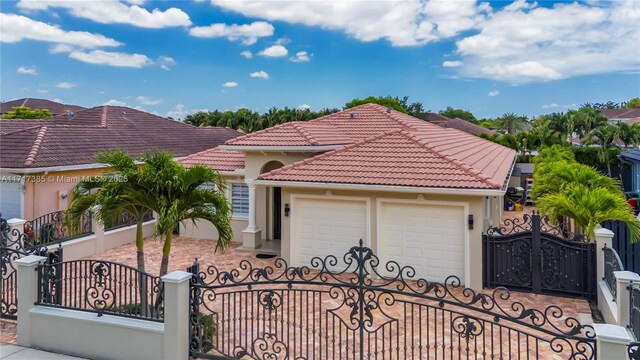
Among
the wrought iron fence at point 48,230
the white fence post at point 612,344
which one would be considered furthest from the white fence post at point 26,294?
the white fence post at point 612,344

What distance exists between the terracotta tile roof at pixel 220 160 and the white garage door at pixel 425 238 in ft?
23.3

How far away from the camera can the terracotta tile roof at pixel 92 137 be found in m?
15.9

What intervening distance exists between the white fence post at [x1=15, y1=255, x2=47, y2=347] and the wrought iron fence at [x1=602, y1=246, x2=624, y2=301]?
10.7m

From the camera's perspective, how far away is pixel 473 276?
35.8ft

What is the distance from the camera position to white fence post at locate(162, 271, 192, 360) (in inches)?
252

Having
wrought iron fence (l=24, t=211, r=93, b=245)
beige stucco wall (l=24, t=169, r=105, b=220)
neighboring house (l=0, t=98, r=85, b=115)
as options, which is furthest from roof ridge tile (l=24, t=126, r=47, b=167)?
neighboring house (l=0, t=98, r=85, b=115)

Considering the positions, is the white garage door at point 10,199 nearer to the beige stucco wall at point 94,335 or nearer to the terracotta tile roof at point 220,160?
the terracotta tile roof at point 220,160

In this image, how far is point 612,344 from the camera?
487 cm

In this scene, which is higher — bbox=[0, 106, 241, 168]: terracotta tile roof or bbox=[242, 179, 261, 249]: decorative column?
Answer: bbox=[0, 106, 241, 168]: terracotta tile roof

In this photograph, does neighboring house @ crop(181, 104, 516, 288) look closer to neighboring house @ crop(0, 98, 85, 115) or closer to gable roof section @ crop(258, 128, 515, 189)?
gable roof section @ crop(258, 128, 515, 189)

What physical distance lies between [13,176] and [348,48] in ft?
84.0

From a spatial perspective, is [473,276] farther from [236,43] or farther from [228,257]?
[236,43]

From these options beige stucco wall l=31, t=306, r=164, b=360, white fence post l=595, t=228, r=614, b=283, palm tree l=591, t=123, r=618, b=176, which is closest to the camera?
beige stucco wall l=31, t=306, r=164, b=360

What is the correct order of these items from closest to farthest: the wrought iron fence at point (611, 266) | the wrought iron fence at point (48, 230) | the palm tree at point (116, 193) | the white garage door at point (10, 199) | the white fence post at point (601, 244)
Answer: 1. the palm tree at point (116, 193)
2. the wrought iron fence at point (611, 266)
3. the white fence post at point (601, 244)
4. the wrought iron fence at point (48, 230)
5. the white garage door at point (10, 199)
